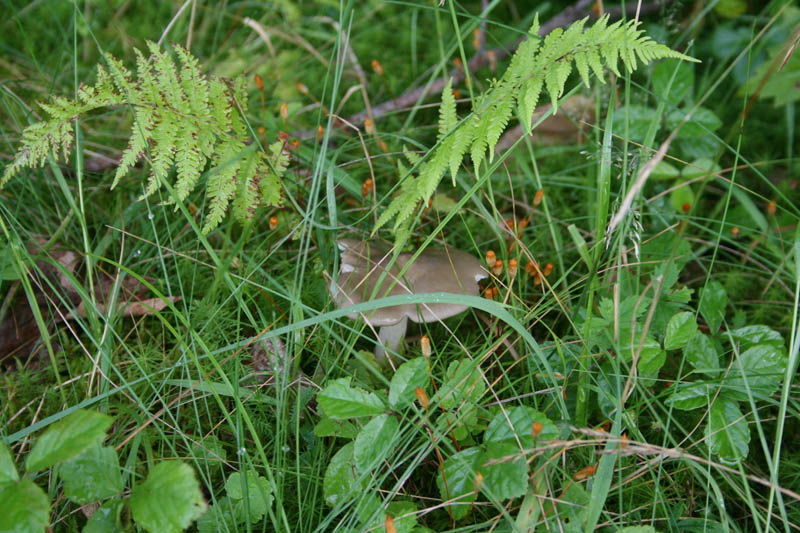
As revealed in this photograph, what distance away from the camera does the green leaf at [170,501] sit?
1441 mm

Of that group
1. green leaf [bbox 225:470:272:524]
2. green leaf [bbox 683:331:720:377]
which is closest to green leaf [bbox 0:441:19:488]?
green leaf [bbox 225:470:272:524]

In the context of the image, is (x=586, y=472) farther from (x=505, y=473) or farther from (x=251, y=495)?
(x=251, y=495)

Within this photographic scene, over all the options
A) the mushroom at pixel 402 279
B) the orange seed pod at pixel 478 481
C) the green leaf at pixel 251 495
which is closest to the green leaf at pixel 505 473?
the orange seed pod at pixel 478 481

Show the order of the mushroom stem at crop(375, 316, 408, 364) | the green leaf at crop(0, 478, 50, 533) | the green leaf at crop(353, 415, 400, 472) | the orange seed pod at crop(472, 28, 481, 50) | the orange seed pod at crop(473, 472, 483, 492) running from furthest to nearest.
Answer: the orange seed pod at crop(472, 28, 481, 50) < the mushroom stem at crop(375, 316, 408, 364) < the green leaf at crop(353, 415, 400, 472) < the orange seed pod at crop(473, 472, 483, 492) < the green leaf at crop(0, 478, 50, 533)

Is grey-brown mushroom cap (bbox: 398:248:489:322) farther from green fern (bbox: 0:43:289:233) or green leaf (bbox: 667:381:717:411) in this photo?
green leaf (bbox: 667:381:717:411)

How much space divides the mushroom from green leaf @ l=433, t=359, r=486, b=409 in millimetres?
183

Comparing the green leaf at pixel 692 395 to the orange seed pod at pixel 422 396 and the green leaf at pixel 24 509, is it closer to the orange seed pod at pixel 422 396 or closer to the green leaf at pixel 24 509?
the orange seed pod at pixel 422 396

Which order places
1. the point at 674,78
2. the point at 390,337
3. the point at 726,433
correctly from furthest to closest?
the point at 674,78 < the point at 390,337 < the point at 726,433

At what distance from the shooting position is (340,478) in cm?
169

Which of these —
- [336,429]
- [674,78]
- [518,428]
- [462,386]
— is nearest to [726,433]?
[518,428]

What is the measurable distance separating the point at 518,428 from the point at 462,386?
206mm

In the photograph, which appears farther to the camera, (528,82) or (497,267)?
(497,267)

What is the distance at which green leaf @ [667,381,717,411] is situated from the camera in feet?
5.87

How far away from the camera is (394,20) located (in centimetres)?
349
